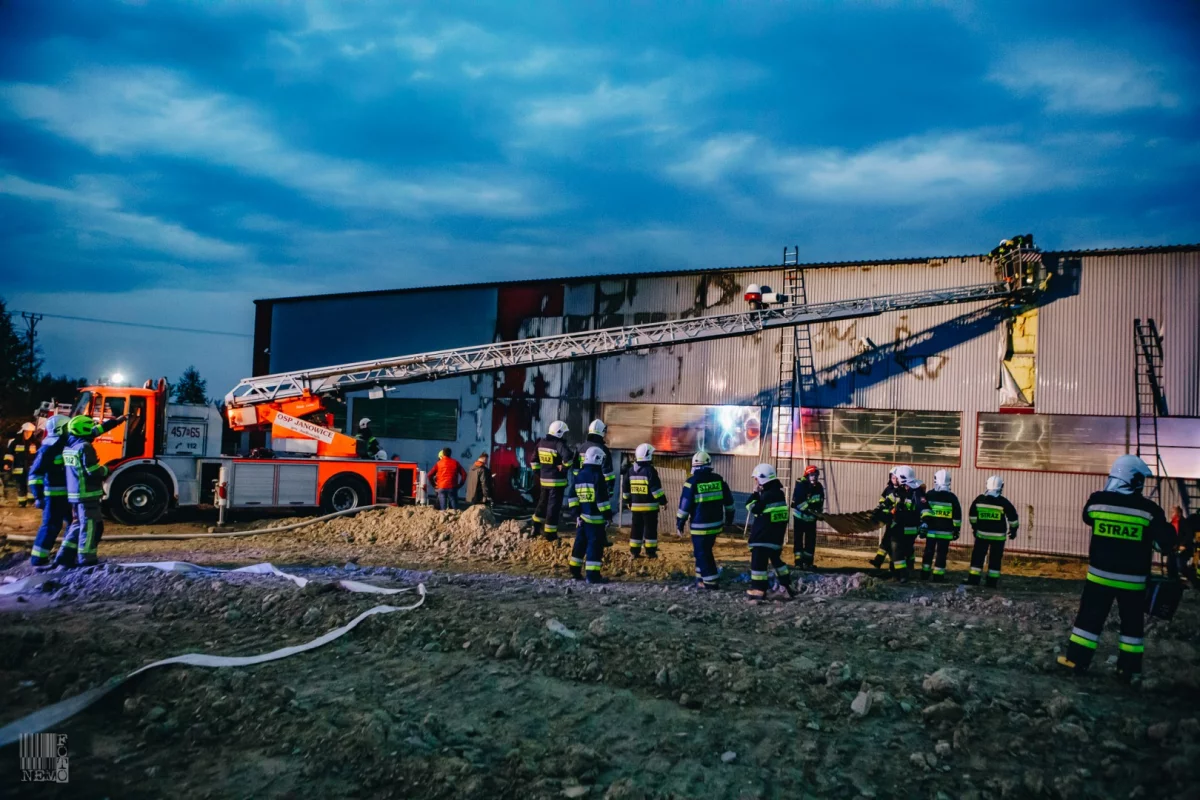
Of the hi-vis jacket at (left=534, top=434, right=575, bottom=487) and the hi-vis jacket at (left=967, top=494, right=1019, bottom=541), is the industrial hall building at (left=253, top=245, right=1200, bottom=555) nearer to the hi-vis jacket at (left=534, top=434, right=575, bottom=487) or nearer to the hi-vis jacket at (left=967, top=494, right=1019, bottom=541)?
the hi-vis jacket at (left=967, top=494, right=1019, bottom=541)

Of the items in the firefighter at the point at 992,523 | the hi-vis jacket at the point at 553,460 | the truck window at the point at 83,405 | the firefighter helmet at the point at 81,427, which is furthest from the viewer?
the truck window at the point at 83,405

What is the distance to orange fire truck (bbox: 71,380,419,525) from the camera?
1420 centimetres

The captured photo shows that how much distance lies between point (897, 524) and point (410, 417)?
1437 centimetres

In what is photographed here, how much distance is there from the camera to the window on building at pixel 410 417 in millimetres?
20109

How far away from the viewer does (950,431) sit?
15125 mm

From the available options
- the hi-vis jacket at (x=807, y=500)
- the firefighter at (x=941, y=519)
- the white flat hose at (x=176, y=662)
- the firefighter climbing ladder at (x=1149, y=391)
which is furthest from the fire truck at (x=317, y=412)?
the white flat hose at (x=176, y=662)

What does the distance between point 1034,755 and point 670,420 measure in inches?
526

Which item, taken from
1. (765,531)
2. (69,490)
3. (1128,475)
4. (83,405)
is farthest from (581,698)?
(83,405)

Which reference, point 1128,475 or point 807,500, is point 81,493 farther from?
point 1128,475

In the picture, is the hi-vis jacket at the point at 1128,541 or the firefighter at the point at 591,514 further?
the firefighter at the point at 591,514

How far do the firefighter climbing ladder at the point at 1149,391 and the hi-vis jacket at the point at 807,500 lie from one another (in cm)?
720

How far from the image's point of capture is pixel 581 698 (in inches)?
199

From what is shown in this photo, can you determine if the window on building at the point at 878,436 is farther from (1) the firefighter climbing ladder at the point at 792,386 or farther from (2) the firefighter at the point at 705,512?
(2) the firefighter at the point at 705,512

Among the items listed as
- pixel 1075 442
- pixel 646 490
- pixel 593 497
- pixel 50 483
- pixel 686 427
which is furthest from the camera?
pixel 686 427
